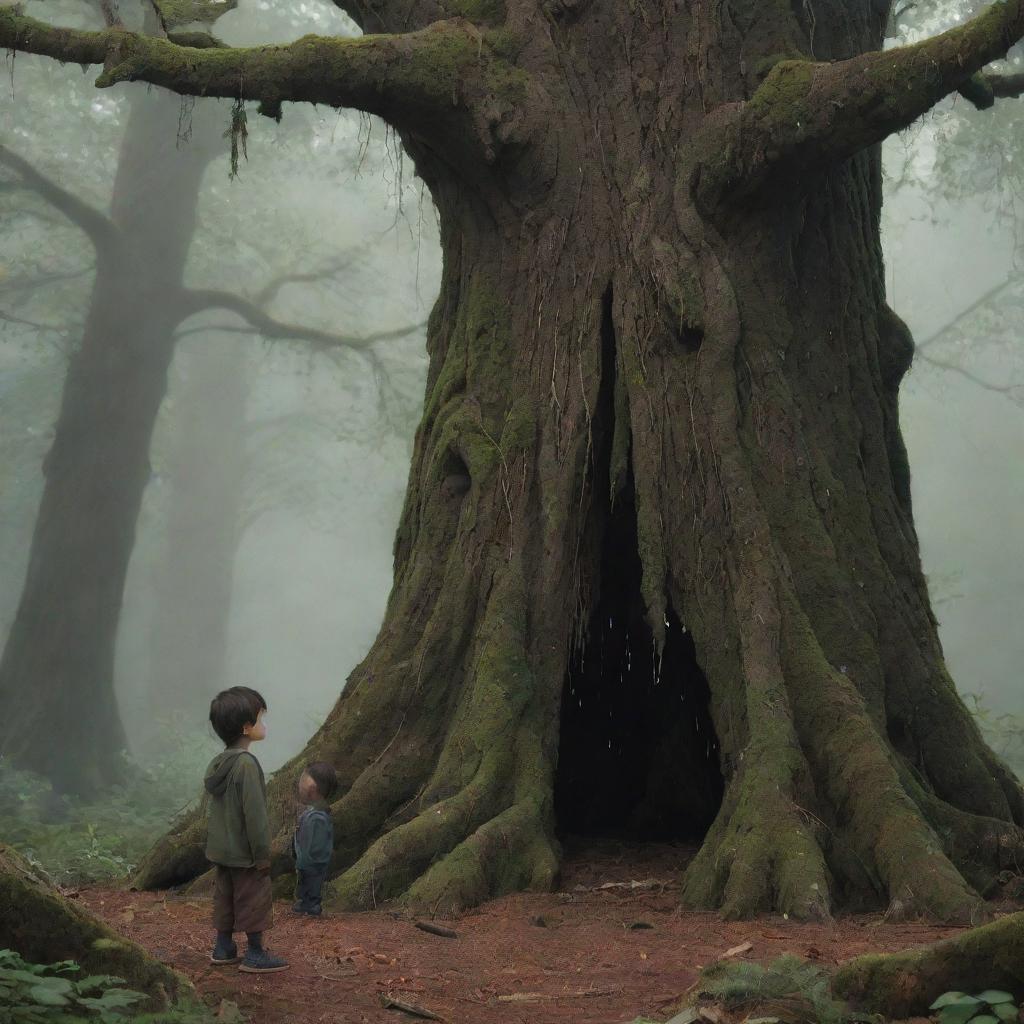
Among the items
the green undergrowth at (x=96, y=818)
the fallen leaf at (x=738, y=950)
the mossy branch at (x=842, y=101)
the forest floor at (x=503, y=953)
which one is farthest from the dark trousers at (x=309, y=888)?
the mossy branch at (x=842, y=101)

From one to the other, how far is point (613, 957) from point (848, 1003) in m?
1.51

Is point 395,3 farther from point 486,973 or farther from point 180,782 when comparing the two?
point 180,782

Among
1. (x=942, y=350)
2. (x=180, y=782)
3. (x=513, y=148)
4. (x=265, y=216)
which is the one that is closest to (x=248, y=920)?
(x=513, y=148)

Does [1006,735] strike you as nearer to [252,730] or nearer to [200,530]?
[252,730]

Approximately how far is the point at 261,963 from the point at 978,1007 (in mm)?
2434

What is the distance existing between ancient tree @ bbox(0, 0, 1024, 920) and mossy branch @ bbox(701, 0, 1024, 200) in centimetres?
→ 2

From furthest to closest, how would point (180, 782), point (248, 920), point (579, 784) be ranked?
point (180, 782)
point (579, 784)
point (248, 920)

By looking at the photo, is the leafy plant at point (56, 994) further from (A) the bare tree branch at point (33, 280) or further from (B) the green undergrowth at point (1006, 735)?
(A) the bare tree branch at point (33, 280)

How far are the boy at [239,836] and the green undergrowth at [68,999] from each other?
40.6 inches

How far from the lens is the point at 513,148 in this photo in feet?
23.3

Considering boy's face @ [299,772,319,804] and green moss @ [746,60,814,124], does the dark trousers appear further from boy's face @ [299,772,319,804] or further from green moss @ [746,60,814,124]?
green moss @ [746,60,814,124]

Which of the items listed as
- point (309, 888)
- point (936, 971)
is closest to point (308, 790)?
point (309, 888)

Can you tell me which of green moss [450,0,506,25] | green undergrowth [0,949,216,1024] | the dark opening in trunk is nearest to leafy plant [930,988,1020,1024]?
green undergrowth [0,949,216,1024]

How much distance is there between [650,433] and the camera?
6781mm
